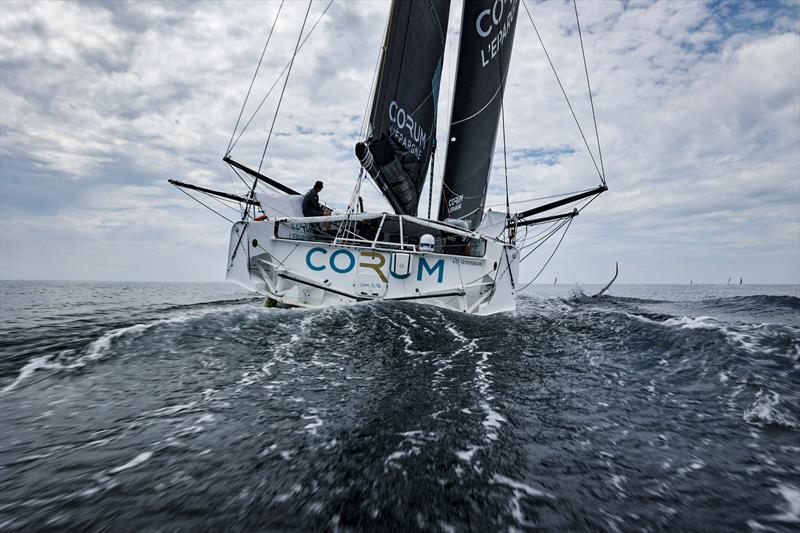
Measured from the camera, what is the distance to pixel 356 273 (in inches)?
238

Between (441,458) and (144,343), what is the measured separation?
3.59 meters

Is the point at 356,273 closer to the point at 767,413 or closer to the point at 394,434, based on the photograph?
the point at 394,434

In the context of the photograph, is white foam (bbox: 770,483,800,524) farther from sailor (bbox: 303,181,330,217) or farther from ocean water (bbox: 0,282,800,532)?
sailor (bbox: 303,181,330,217)

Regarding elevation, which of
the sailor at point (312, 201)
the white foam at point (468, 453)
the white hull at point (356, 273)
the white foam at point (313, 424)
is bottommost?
the white foam at point (468, 453)

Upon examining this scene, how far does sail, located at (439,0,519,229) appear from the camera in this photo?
1192 cm

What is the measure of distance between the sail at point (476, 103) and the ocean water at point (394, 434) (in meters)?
9.31

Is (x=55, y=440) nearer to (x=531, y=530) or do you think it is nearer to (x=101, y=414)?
(x=101, y=414)

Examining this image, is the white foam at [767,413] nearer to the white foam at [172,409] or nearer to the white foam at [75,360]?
the white foam at [172,409]

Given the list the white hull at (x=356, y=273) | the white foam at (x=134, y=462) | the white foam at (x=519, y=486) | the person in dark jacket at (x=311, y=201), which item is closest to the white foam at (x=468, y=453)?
the white foam at (x=519, y=486)

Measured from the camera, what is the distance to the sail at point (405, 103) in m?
7.79

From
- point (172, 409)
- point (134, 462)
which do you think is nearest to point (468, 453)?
point (134, 462)

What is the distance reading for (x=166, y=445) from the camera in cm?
186

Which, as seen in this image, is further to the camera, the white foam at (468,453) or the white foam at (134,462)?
the white foam at (468,453)

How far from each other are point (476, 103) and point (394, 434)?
1274 cm
